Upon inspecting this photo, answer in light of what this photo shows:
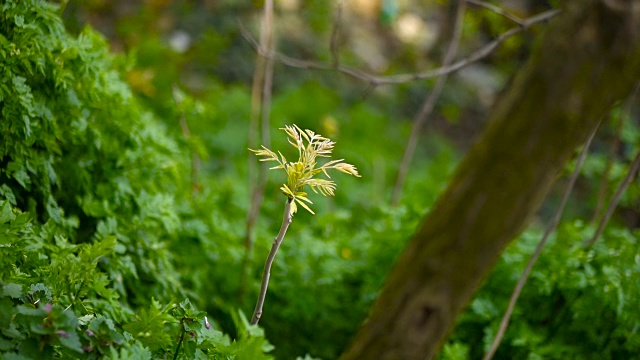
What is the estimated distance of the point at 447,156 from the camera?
8.69m

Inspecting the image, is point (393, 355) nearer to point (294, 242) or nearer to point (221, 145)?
point (294, 242)

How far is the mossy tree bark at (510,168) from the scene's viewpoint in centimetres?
167

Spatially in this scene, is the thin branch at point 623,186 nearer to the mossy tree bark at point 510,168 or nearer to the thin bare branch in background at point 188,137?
the mossy tree bark at point 510,168

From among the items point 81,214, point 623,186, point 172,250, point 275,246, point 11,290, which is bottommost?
point 11,290

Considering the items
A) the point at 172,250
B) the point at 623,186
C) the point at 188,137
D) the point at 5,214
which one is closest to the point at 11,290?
the point at 5,214

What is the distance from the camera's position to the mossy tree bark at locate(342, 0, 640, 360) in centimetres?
167

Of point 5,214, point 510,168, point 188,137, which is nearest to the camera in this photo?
point 510,168

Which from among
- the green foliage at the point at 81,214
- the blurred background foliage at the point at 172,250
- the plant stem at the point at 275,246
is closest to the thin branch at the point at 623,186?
the blurred background foliage at the point at 172,250

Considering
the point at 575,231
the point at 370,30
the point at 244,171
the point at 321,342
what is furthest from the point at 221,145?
the point at 370,30

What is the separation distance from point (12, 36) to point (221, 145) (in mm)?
4590

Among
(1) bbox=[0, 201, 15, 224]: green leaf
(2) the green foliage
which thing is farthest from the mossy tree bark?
(1) bbox=[0, 201, 15, 224]: green leaf

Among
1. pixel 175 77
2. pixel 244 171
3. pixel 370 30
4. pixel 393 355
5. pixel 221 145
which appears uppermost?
pixel 370 30

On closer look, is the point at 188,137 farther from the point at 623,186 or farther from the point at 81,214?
the point at 623,186

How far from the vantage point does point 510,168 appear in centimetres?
174
